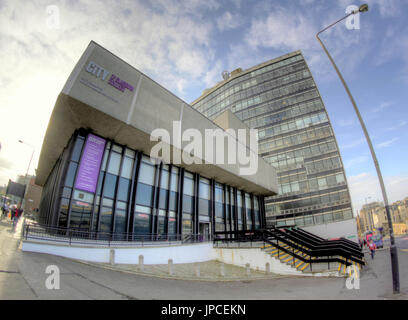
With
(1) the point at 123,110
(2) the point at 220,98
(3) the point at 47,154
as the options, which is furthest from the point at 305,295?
(2) the point at 220,98

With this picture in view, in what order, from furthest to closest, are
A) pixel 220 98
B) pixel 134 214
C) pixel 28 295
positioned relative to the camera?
pixel 220 98, pixel 134 214, pixel 28 295

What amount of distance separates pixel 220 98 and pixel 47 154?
51621 millimetres

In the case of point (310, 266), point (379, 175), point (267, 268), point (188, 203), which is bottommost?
point (267, 268)

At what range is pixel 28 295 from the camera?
190 inches

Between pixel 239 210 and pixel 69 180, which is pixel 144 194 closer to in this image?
pixel 69 180

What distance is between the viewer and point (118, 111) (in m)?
16.0

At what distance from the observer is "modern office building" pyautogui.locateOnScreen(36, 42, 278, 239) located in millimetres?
15078

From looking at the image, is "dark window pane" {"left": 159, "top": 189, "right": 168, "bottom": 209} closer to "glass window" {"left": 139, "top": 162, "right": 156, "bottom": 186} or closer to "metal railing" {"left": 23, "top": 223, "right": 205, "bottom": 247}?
"glass window" {"left": 139, "top": 162, "right": 156, "bottom": 186}

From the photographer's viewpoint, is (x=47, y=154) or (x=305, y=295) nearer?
(x=305, y=295)

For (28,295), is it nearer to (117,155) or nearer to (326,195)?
(117,155)

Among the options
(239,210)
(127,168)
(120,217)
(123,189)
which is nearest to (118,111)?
(127,168)

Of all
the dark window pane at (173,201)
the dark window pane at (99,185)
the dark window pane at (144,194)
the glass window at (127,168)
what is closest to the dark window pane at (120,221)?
the dark window pane at (144,194)

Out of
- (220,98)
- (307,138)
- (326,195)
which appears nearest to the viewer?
(326,195)

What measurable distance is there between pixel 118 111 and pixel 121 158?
15.2 feet
